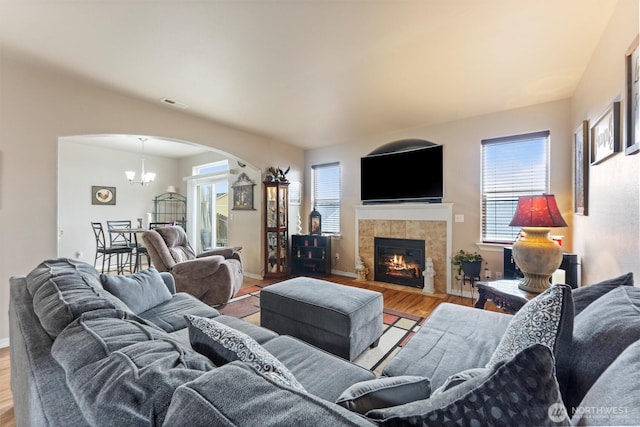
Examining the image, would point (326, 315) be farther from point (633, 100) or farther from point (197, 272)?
point (633, 100)

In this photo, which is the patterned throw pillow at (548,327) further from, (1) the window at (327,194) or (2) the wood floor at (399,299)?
(1) the window at (327,194)

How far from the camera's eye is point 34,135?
8.07 feet

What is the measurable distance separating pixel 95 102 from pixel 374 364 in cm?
379

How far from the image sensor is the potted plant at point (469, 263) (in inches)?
134

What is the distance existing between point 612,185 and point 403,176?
8.40 feet

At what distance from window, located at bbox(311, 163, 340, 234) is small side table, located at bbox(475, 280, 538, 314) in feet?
10.1

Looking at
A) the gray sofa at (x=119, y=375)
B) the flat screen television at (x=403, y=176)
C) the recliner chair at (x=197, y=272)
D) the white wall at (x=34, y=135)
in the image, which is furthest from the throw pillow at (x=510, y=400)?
the flat screen television at (x=403, y=176)

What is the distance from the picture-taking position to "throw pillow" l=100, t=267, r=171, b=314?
1.83 meters

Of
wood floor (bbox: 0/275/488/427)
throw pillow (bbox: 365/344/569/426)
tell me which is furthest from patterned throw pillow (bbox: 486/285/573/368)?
wood floor (bbox: 0/275/488/427)

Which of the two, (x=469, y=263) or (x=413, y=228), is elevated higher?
(x=413, y=228)

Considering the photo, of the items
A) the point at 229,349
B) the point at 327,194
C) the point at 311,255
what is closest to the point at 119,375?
the point at 229,349

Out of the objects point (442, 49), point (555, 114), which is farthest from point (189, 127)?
point (555, 114)

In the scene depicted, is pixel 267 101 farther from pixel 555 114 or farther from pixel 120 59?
pixel 555 114

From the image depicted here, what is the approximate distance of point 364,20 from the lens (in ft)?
6.06
